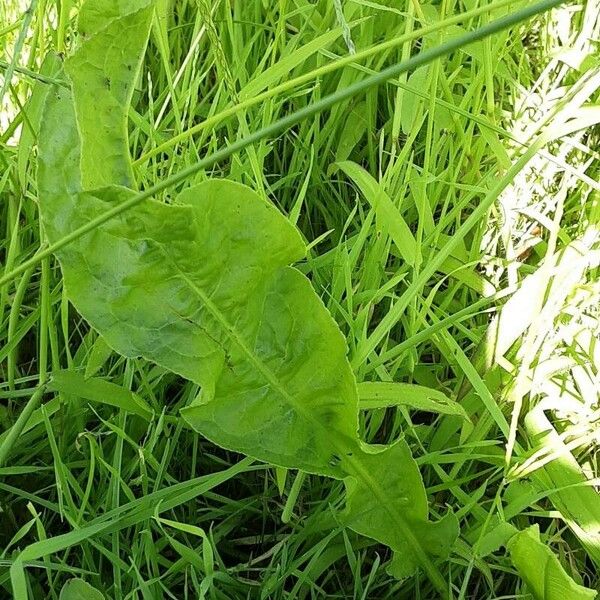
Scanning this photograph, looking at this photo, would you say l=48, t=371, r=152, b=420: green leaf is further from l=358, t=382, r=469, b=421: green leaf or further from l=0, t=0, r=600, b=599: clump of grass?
l=358, t=382, r=469, b=421: green leaf

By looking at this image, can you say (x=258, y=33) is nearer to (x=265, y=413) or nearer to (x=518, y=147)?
(x=518, y=147)

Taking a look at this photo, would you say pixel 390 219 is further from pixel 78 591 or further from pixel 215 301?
pixel 78 591

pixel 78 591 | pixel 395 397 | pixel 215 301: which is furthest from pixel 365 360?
pixel 78 591

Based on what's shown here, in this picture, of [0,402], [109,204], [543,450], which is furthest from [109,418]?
[543,450]

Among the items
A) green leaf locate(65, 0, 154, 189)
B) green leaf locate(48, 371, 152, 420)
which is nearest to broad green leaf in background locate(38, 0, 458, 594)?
green leaf locate(65, 0, 154, 189)

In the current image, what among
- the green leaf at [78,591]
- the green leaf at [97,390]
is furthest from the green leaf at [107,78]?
the green leaf at [78,591]

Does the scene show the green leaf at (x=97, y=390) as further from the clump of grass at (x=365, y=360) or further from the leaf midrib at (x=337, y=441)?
the leaf midrib at (x=337, y=441)
